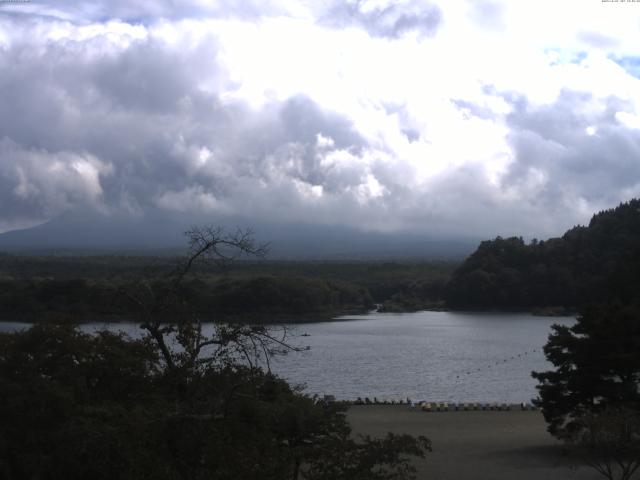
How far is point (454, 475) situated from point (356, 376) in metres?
17.0

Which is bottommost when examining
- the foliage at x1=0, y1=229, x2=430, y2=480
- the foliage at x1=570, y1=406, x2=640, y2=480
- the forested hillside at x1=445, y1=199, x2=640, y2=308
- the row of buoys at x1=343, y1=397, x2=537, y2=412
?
the row of buoys at x1=343, y1=397, x2=537, y2=412

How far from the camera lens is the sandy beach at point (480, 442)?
1419 centimetres

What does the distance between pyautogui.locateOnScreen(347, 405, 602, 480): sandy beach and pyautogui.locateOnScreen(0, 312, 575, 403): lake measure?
10.8 feet

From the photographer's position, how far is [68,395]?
901cm

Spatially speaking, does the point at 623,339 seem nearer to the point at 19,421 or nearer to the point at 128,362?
the point at 128,362

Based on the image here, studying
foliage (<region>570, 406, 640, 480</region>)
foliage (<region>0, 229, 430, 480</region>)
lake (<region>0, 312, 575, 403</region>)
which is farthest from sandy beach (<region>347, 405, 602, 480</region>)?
foliage (<region>0, 229, 430, 480</region>)

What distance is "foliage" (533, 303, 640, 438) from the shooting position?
15.0 meters

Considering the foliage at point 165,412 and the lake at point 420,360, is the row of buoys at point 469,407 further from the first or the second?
the foliage at point 165,412

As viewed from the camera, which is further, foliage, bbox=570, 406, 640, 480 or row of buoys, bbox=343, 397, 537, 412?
row of buoys, bbox=343, 397, 537, 412

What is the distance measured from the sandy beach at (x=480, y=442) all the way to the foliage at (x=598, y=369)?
0.96 meters

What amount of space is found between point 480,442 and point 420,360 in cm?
1823

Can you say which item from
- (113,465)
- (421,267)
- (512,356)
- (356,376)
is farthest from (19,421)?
(421,267)

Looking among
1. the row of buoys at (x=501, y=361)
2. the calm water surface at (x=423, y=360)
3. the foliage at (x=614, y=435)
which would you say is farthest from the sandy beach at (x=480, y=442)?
the row of buoys at (x=501, y=361)

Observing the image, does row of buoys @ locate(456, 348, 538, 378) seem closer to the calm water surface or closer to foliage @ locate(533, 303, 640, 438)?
the calm water surface
